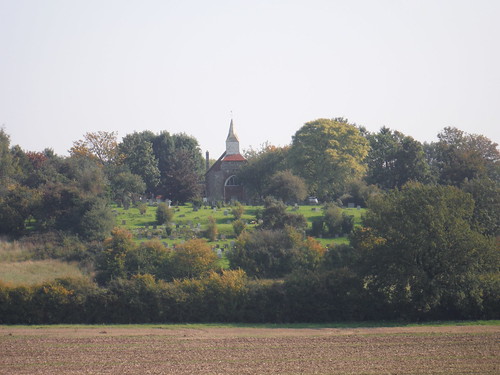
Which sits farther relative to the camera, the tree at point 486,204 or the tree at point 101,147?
the tree at point 101,147

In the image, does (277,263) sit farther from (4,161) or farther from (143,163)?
(143,163)

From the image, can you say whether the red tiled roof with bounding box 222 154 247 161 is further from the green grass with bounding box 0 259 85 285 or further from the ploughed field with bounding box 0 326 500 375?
the ploughed field with bounding box 0 326 500 375

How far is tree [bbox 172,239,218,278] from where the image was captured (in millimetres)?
35647

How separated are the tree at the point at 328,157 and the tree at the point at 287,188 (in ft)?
18.8

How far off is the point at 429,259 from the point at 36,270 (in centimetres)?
2366

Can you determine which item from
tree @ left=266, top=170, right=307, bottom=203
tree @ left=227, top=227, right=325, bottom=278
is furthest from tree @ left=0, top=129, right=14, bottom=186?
tree @ left=227, top=227, right=325, bottom=278

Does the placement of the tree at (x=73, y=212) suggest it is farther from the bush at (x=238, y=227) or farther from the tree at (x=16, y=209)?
the bush at (x=238, y=227)

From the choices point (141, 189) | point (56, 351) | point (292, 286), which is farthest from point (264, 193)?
point (56, 351)

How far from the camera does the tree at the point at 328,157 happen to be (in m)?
66.6

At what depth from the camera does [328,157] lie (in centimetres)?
6625

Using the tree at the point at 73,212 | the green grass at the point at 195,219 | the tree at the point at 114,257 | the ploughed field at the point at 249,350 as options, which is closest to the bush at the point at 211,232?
the green grass at the point at 195,219

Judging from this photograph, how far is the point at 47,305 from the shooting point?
29.5 m

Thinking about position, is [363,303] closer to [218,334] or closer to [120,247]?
[218,334]

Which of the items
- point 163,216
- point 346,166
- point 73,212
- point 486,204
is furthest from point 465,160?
point 73,212
